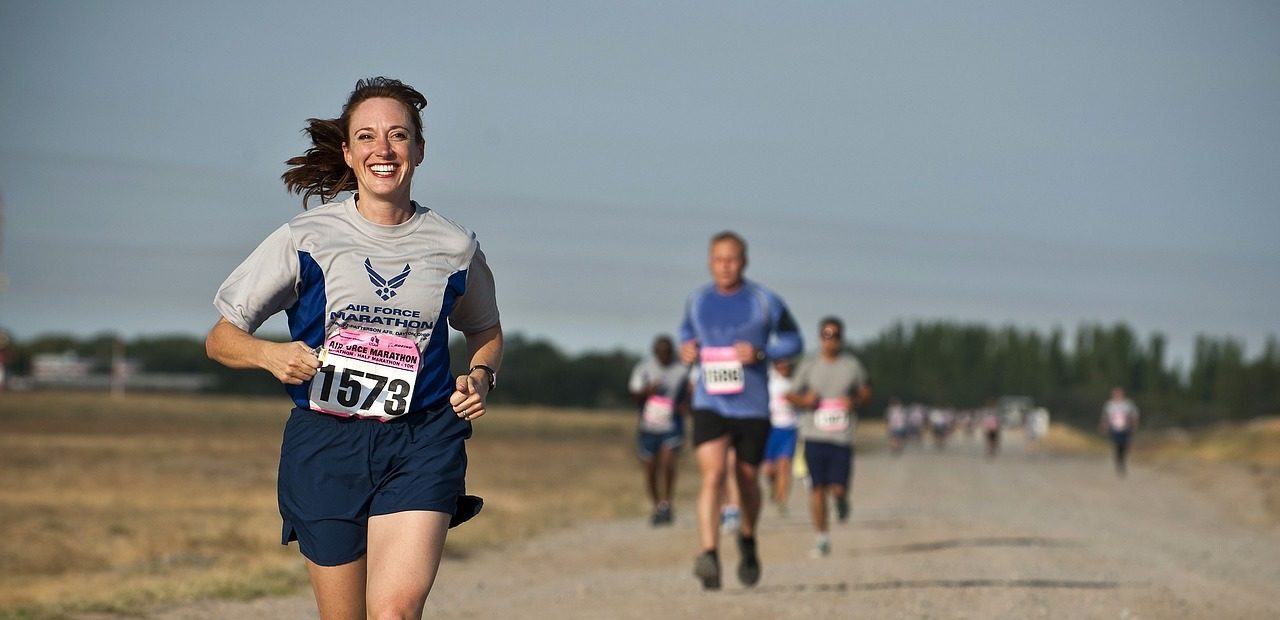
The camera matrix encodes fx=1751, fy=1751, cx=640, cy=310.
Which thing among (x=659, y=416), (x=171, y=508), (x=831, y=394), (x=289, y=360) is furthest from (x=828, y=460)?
(x=289, y=360)

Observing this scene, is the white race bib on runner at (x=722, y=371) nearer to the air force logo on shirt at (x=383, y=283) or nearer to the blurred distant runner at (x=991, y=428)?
the air force logo on shirt at (x=383, y=283)

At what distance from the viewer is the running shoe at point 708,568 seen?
1062cm

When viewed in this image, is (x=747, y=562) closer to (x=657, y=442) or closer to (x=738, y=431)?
(x=738, y=431)

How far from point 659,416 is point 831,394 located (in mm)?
3264

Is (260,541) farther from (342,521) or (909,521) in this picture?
(342,521)

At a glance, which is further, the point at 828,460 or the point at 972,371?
the point at 972,371

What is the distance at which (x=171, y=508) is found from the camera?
19594 millimetres

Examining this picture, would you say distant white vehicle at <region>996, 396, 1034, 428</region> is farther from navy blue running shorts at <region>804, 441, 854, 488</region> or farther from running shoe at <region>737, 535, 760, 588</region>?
running shoe at <region>737, 535, 760, 588</region>

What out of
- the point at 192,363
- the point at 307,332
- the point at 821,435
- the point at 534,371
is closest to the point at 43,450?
the point at 821,435

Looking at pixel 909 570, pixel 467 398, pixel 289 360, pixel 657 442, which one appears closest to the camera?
pixel 289 360

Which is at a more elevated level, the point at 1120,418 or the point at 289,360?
the point at 289,360

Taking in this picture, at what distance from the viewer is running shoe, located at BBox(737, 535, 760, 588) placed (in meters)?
11.0

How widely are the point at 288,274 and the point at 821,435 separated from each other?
10.6 meters

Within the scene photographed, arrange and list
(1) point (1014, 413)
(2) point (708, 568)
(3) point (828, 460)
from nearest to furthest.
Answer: (2) point (708, 568) → (3) point (828, 460) → (1) point (1014, 413)
